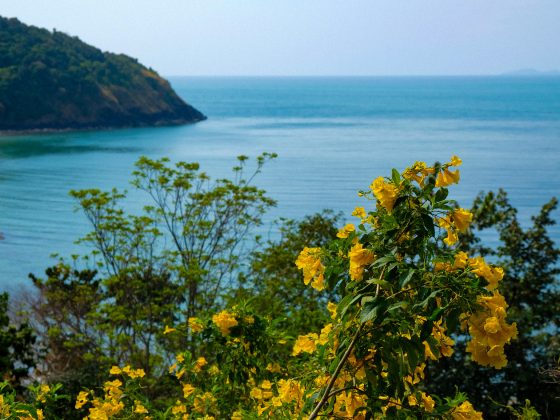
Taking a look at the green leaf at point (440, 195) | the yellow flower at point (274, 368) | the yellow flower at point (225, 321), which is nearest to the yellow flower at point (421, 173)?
the green leaf at point (440, 195)

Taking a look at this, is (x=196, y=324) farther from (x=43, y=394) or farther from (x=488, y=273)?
(x=488, y=273)

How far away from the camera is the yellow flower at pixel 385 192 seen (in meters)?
2.50

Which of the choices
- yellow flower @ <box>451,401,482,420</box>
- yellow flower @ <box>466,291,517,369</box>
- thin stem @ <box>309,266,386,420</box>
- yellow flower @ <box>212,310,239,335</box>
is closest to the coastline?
yellow flower @ <box>212,310,239,335</box>

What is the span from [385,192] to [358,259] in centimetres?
24

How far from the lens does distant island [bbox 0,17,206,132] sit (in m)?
69.6

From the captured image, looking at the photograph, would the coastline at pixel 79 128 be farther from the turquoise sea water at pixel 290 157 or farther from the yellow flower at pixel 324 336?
the yellow flower at pixel 324 336

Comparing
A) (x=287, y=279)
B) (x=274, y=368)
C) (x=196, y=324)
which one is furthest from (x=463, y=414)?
(x=287, y=279)

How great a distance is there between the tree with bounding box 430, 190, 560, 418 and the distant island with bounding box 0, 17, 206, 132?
6323cm

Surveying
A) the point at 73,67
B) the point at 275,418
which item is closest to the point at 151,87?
the point at 73,67

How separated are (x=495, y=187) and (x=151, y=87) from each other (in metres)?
54.4

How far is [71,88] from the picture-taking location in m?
73.7

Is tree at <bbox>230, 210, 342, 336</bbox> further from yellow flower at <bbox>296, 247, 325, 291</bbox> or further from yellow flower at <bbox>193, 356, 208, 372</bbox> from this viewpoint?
yellow flower at <bbox>296, 247, 325, 291</bbox>

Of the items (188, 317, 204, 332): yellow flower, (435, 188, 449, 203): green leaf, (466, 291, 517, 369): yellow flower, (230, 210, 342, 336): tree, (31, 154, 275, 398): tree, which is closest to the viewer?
(466, 291, 517, 369): yellow flower

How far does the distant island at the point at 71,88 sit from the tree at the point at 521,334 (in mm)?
63228
